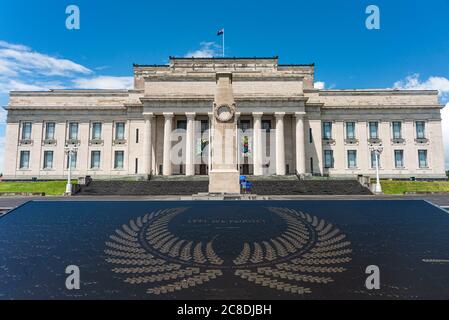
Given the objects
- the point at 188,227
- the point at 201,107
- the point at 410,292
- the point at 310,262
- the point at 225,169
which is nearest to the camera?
the point at 410,292

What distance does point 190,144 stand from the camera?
46344 millimetres

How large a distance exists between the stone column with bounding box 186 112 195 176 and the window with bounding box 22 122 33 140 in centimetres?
2961

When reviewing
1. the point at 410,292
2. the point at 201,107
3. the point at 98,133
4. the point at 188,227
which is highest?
the point at 201,107

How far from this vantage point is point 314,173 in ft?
164

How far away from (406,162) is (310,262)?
187 feet

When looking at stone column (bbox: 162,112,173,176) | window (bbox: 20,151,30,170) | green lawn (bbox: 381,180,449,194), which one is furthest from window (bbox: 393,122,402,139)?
window (bbox: 20,151,30,170)

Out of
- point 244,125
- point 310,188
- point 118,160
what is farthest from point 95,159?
point 310,188

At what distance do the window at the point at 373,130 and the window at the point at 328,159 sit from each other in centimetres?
777

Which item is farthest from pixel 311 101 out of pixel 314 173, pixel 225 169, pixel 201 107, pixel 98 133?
pixel 98 133

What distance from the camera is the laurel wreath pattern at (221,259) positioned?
3820mm

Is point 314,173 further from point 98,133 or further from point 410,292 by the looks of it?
point 410,292

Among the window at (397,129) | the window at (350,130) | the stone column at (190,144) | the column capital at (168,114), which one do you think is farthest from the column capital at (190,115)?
the window at (397,129)

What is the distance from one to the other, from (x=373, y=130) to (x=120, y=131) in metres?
46.7

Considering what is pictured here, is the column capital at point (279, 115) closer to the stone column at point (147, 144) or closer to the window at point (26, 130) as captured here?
the stone column at point (147, 144)
